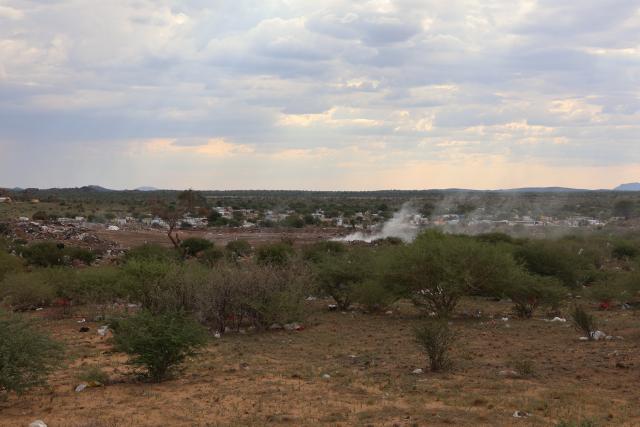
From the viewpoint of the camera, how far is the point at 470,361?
14547 mm

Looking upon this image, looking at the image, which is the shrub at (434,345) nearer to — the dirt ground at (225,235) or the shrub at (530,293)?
the shrub at (530,293)

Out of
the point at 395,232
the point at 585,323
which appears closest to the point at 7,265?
the point at 585,323

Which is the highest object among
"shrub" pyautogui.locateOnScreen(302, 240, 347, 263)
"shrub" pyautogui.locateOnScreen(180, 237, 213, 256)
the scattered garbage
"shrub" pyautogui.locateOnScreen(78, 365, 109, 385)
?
"shrub" pyautogui.locateOnScreen(302, 240, 347, 263)

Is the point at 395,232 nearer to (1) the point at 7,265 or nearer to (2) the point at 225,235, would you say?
(2) the point at 225,235

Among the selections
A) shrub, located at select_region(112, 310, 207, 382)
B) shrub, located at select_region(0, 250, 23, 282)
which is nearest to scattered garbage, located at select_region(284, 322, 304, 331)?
shrub, located at select_region(112, 310, 207, 382)

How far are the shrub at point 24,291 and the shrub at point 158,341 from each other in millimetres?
11646

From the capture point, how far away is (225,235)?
58.3 m

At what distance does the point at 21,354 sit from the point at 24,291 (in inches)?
536

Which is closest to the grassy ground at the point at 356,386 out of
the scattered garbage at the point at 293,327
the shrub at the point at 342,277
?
the scattered garbage at the point at 293,327

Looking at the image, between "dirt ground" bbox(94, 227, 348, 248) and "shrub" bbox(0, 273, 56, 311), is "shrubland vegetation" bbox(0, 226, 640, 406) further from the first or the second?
"dirt ground" bbox(94, 227, 348, 248)

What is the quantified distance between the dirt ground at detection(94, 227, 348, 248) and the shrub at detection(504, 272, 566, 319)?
95.6 feet

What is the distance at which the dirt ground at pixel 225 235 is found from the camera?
5072 cm

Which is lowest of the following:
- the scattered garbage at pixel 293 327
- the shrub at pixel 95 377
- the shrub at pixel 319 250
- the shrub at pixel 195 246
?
the scattered garbage at pixel 293 327

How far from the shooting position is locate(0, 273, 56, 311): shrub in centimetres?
2322
